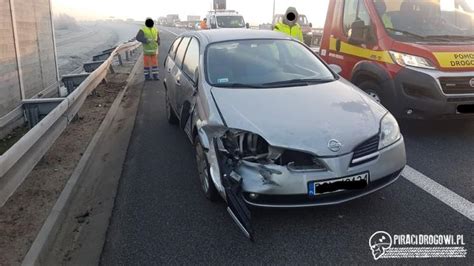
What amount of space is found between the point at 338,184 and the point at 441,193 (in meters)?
1.35

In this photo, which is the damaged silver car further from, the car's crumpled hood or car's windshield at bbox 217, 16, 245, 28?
car's windshield at bbox 217, 16, 245, 28

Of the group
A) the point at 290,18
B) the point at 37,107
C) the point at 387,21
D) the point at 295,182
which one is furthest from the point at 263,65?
the point at 290,18

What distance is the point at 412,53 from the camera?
17.3 feet

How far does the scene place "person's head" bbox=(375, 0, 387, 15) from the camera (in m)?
5.89

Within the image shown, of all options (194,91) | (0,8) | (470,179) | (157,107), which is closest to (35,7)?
(0,8)

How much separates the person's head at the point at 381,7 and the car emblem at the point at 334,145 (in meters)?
3.50

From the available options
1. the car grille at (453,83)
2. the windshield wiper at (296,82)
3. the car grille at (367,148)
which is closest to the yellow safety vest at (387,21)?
the car grille at (453,83)

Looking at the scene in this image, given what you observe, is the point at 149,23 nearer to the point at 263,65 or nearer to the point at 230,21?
the point at 263,65

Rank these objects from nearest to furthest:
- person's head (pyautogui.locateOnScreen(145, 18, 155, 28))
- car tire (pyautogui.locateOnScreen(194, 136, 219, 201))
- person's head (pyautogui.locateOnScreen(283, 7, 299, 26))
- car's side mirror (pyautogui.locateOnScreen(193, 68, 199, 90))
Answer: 1. car tire (pyautogui.locateOnScreen(194, 136, 219, 201))
2. car's side mirror (pyautogui.locateOnScreen(193, 68, 199, 90))
3. person's head (pyautogui.locateOnScreen(283, 7, 299, 26))
4. person's head (pyautogui.locateOnScreen(145, 18, 155, 28))

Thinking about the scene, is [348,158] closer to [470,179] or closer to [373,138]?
[373,138]

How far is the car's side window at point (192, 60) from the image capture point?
15.8ft

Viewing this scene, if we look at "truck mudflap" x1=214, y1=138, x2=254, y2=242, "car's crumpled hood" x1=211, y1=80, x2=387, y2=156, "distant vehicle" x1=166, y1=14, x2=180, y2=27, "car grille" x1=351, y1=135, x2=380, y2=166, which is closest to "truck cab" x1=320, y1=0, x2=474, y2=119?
"car's crumpled hood" x1=211, y1=80, x2=387, y2=156

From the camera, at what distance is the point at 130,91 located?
32.1 ft

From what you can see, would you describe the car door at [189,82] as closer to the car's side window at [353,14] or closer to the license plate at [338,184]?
the license plate at [338,184]
